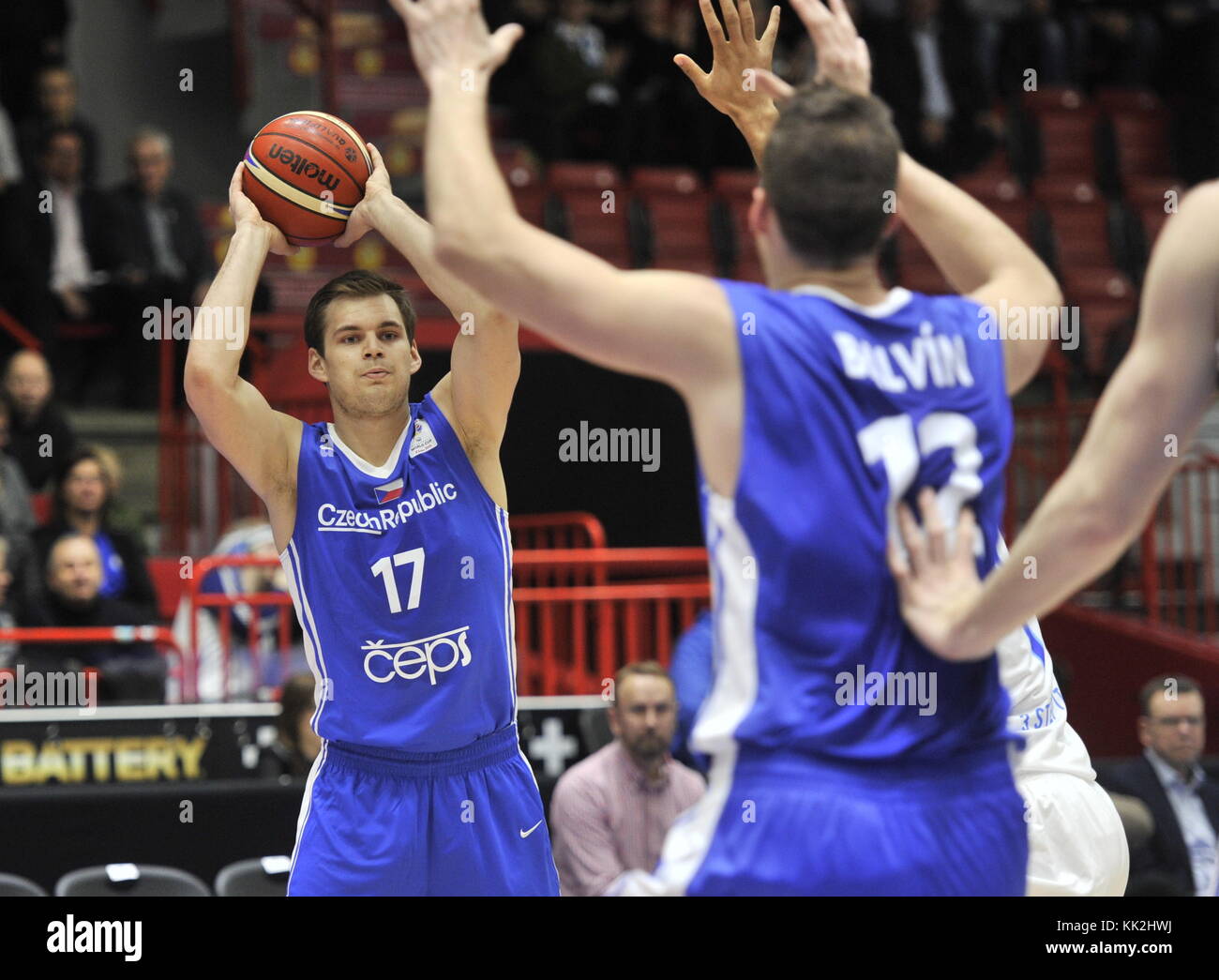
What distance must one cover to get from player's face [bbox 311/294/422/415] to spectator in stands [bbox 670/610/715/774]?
12.8ft

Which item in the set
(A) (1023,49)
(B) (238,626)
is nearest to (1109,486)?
(B) (238,626)

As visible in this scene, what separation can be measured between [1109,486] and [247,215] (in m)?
2.48

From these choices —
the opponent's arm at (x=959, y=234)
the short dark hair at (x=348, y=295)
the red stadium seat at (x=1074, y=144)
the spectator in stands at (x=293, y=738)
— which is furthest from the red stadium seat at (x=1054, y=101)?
the opponent's arm at (x=959, y=234)

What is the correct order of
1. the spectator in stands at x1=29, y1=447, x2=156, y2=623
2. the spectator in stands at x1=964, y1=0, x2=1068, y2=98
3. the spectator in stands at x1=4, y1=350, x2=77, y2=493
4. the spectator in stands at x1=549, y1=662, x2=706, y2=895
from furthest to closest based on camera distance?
1. the spectator in stands at x1=964, y1=0, x2=1068, y2=98
2. the spectator in stands at x1=4, y1=350, x2=77, y2=493
3. the spectator in stands at x1=29, y1=447, x2=156, y2=623
4. the spectator in stands at x1=549, y1=662, x2=706, y2=895

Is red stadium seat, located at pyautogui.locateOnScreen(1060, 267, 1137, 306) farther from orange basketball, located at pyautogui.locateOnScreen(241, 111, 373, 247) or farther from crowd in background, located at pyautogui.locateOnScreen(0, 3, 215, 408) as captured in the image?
orange basketball, located at pyautogui.locateOnScreen(241, 111, 373, 247)

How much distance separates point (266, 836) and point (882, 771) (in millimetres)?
5147

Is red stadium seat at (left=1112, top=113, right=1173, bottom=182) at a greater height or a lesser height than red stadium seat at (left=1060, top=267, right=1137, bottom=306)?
greater

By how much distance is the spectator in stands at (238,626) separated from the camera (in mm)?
A: 8586

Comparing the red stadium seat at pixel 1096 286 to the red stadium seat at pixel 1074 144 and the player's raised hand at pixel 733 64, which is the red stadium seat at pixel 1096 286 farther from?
the player's raised hand at pixel 733 64

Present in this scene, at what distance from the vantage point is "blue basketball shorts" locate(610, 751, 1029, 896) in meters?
2.60

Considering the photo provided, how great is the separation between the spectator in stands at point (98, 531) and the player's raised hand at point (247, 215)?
4897 millimetres

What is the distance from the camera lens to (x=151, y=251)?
11.7 m

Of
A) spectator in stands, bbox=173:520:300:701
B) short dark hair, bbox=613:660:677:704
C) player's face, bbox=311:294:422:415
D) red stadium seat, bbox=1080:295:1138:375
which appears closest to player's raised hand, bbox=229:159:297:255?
player's face, bbox=311:294:422:415
